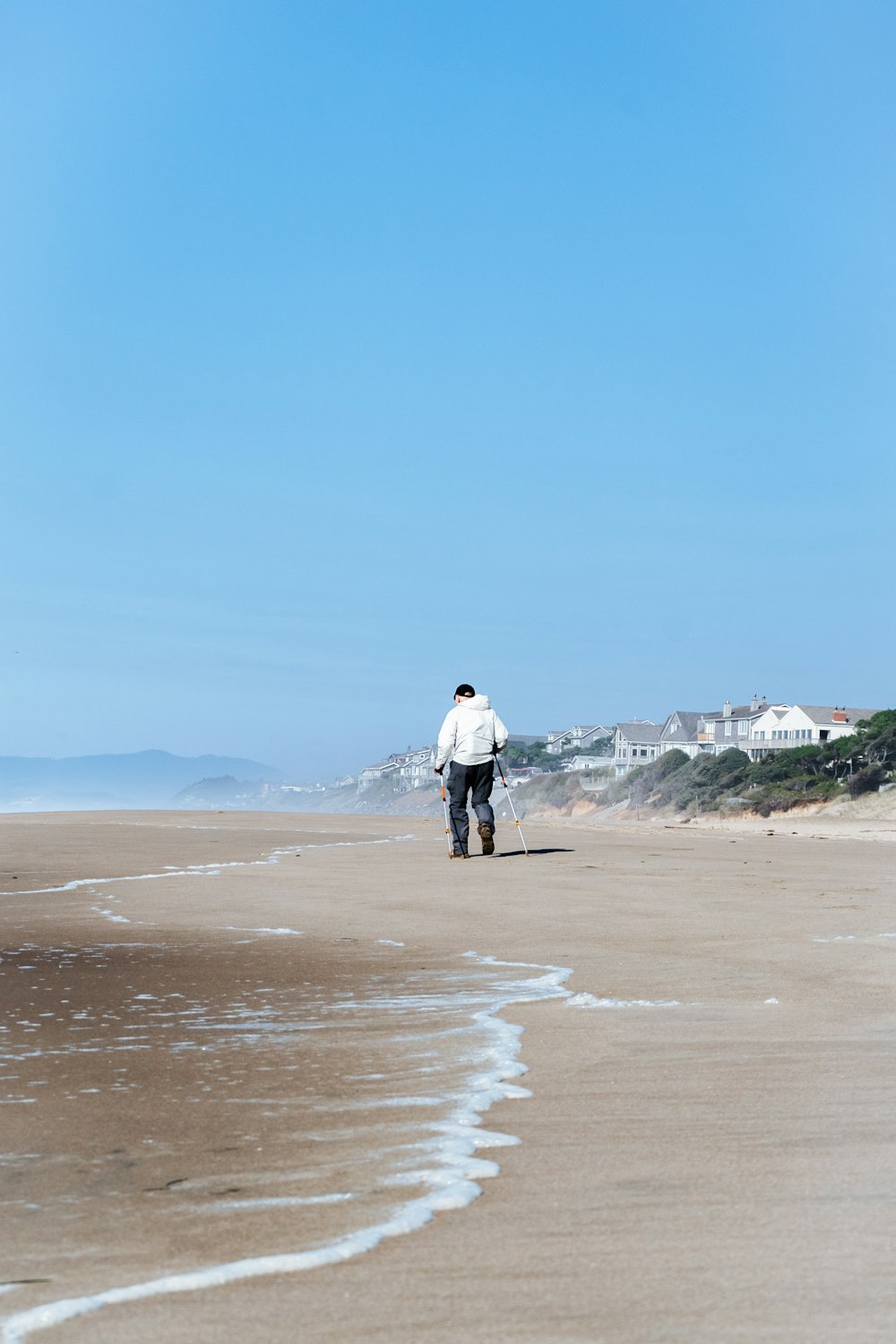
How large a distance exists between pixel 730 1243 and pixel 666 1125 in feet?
3.03

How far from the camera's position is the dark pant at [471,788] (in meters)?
13.6

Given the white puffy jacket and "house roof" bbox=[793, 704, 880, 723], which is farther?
"house roof" bbox=[793, 704, 880, 723]

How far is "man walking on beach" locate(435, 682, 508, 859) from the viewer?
13.7m

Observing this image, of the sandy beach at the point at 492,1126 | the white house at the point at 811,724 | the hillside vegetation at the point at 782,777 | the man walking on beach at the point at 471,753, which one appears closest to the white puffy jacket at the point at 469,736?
the man walking on beach at the point at 471,753

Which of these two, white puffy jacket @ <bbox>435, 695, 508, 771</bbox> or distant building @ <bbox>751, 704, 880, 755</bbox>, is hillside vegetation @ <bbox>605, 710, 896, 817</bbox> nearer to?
distant building @ <bbox>751, 704, 880, 755</bbox>

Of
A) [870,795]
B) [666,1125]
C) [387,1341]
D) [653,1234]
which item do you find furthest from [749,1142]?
[870,795]

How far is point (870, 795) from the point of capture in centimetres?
5378

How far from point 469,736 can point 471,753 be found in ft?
0.54

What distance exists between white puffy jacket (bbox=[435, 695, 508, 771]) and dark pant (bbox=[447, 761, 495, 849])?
8 centimetres

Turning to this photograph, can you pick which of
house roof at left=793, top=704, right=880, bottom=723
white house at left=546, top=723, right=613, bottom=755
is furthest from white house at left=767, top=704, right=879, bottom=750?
white house at left=546, top=723, right=613, bottom=755

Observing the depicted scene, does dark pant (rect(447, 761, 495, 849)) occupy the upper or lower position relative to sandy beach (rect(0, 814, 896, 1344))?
upper

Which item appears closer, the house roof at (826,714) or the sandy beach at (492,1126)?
the sandy beach at (492,1126)

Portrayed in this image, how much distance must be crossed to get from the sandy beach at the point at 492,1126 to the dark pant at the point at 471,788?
15.4ft

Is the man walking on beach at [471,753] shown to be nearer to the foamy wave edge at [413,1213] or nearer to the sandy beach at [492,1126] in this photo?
the sandy beach at [492,1126]
